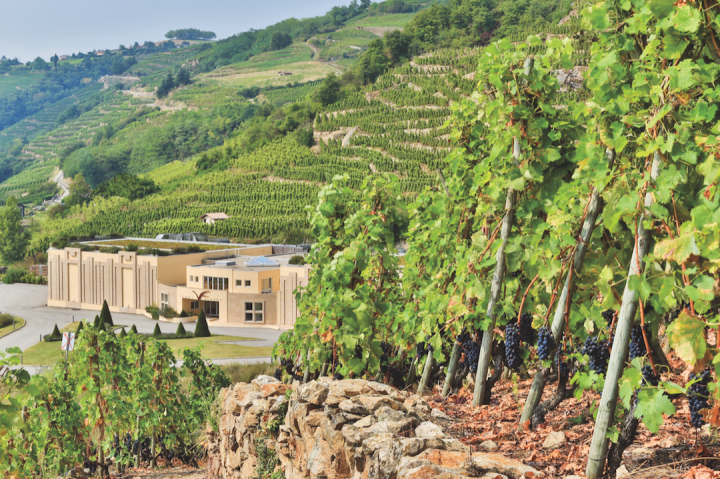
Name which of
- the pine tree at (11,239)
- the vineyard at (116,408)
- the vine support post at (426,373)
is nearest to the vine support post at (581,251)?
the vine support post at (426,373)

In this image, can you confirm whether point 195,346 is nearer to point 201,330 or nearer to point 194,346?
point 194,346

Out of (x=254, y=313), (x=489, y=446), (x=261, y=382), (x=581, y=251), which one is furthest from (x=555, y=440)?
(x=254, y=313)

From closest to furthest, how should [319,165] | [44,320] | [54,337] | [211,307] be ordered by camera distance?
[54,337], [211,307], [44,320], [319,165]

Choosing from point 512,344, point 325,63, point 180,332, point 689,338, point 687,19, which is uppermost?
point 325,63

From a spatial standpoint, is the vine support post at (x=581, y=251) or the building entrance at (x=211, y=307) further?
the building entrance at (x=211, y=307)

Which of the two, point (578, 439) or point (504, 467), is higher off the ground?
point (504, 467)

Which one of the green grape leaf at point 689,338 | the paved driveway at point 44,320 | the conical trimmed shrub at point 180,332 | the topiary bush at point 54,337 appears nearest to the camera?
the green grape leaf at point 689,338

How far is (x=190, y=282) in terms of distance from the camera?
34000 millimetres

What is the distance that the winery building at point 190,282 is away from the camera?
105 ft

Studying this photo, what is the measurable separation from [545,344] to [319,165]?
196 feet

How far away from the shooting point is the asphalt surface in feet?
99.6

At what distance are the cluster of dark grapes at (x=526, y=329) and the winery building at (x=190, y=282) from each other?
83.8 feet

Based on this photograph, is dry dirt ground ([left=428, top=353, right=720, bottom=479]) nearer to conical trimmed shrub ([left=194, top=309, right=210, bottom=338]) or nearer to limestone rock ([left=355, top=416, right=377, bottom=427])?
limestone rock ([left=355, top=416, right=377, bottom=427])

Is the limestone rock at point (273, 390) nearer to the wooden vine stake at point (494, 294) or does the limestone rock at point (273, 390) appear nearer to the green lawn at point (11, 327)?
the wooden vine stake at point (494, 294)
